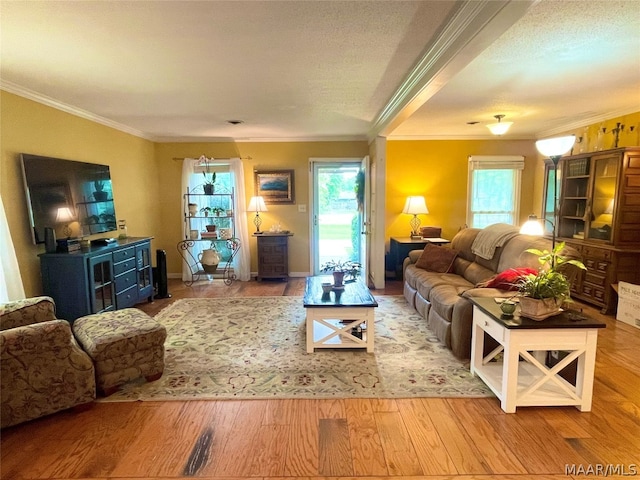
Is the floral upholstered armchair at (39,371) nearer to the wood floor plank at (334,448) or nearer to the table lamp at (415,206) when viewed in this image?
the wood floor plank at (334,448)

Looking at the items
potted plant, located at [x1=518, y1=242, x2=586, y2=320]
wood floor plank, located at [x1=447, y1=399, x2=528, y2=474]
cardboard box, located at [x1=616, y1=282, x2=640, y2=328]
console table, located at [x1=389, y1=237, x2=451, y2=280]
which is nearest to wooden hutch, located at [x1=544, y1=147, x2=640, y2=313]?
cardboard box, located at [x1=616, y1=282, x2=640, y2=328]

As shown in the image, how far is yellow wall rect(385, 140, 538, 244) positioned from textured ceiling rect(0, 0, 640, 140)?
4.50 feet

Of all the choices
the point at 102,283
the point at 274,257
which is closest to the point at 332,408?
the point at 102,283

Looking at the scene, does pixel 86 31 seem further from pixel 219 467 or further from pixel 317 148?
pixel 317 148

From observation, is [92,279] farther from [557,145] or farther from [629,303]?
[629,303]

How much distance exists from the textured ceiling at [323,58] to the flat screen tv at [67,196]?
0.64 m

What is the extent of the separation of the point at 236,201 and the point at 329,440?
14.6 feet

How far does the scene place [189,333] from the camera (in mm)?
3553

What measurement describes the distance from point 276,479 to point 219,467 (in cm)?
31

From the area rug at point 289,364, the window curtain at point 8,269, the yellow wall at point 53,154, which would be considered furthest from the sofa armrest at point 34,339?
the yellow wall at point 53,154

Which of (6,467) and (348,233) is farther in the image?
(348,233)

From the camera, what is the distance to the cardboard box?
354 cm

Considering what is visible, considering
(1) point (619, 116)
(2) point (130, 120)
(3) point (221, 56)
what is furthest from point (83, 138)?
(1) point (619, 116)

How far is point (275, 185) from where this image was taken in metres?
5.93
